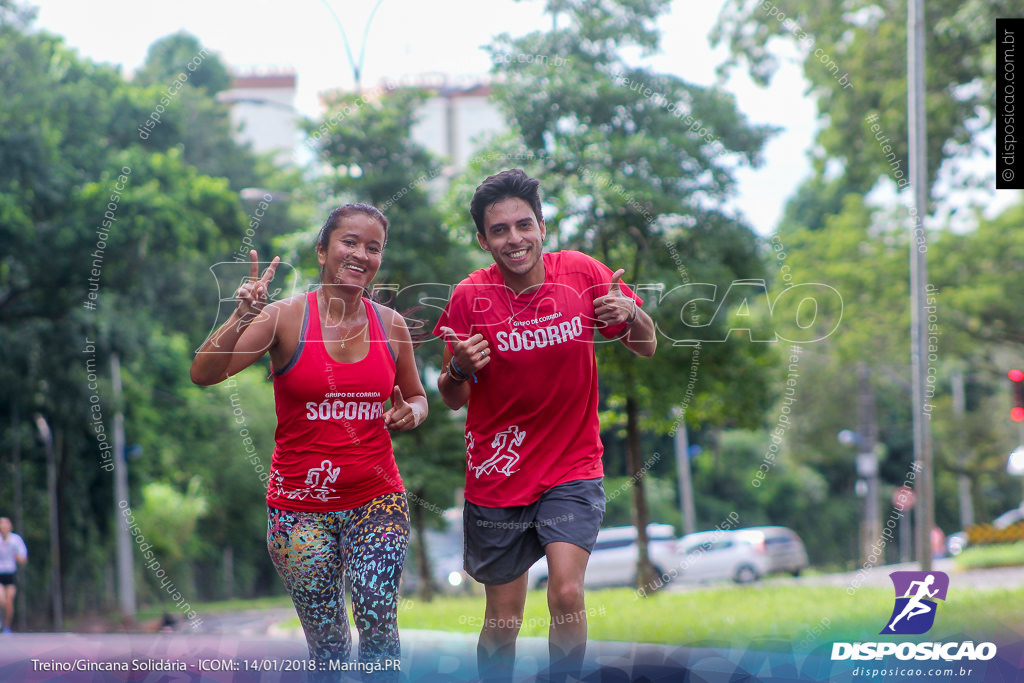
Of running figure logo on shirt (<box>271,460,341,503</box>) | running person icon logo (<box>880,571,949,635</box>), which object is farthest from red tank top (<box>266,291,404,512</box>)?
running person icon logo (<box>880,571,949,635</box>)

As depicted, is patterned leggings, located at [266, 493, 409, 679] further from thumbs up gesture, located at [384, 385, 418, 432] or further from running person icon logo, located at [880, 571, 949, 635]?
running person icon logo, located at [880, 571, 949, 635]

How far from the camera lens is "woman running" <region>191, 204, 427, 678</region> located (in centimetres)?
342

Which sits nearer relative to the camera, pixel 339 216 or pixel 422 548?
pixel 339 216

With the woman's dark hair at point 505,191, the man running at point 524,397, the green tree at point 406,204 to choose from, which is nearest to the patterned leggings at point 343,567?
the man running at point 524,397

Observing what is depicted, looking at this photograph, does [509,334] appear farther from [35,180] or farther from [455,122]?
[455,122]

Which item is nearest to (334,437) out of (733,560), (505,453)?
(505,453)

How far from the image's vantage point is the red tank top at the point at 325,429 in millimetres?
3449

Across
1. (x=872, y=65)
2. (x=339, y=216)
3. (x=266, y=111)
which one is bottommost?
(x=339, y=216)

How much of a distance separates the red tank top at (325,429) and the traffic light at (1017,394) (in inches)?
351

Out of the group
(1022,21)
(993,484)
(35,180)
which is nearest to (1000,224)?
(1022,21)

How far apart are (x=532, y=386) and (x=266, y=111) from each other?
3979 centimetres

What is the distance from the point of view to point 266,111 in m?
41.0

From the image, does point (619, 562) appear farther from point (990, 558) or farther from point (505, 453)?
point (505, 453)

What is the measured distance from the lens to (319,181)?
35.6 feet
